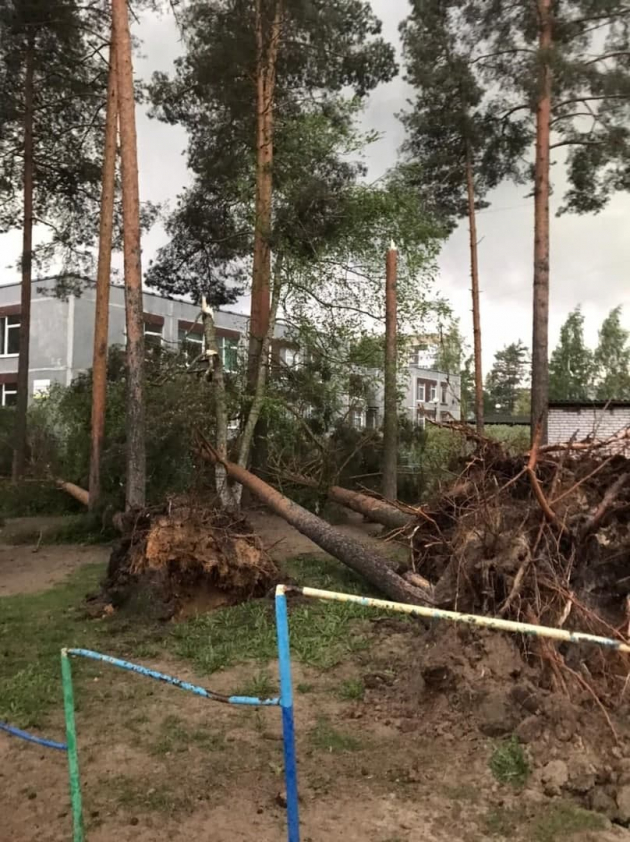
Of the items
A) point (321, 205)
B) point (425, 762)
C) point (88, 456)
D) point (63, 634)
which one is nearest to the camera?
point (425, 762)

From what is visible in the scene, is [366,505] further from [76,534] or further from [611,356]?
[611,356]

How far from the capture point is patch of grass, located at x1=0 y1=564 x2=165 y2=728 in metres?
4.76

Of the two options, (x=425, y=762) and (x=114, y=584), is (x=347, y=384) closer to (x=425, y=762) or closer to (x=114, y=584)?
(x=114, y=584)

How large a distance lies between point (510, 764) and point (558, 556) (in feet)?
4.87

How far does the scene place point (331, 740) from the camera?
412 centimetres

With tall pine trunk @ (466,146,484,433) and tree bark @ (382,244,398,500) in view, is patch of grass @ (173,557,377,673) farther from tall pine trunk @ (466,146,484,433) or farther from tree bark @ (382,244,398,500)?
tall pine trunk @ (466,146,484,433)

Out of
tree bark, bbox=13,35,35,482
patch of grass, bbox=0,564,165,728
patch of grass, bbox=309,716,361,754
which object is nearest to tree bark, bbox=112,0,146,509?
patch of grass, bbox=0,564,165,728

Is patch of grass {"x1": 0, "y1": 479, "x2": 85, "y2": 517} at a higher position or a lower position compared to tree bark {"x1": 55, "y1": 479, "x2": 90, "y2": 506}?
lower

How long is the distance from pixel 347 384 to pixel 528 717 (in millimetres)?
10947

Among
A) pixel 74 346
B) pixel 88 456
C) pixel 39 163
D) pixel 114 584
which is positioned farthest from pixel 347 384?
pixel 74 346

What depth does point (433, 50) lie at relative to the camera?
16125mm

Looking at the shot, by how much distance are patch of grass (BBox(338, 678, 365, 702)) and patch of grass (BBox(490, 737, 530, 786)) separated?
1.20 m

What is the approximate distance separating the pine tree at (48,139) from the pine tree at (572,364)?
114ft

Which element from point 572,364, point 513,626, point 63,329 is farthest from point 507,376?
point 513,626
